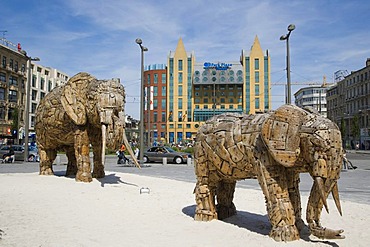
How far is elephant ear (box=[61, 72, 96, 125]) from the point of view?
397 inches

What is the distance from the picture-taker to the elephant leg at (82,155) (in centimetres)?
1016

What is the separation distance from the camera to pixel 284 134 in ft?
15.4

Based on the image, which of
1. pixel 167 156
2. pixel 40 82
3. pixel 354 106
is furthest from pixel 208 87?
pixel 167 156

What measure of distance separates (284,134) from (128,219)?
11.2 feet

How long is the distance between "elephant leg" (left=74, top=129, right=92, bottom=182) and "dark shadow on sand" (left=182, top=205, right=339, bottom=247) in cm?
395

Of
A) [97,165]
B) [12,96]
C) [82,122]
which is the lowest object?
[97,165]

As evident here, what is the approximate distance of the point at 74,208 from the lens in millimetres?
7152

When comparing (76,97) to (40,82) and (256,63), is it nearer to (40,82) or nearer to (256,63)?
(40,82)

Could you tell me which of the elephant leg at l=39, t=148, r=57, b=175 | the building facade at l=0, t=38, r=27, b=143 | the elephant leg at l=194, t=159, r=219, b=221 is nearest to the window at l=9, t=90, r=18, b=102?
the building facade at l=0, t=38, r=27, b=143

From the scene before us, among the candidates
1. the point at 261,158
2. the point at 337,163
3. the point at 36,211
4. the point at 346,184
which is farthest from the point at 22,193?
the point at 346,184

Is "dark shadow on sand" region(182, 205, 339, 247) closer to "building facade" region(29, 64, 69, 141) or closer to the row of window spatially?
the row of window

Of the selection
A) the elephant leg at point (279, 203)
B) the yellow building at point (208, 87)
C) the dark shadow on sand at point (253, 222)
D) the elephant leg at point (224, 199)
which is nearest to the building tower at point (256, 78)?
the yellow building at point (208, 87)

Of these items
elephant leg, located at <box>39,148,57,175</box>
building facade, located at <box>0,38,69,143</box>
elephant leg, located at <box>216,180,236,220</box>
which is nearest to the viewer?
elephant leg, located at <box>216,180,236,220</box>

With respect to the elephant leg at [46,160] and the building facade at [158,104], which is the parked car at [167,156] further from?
the building facade at [158,104]
